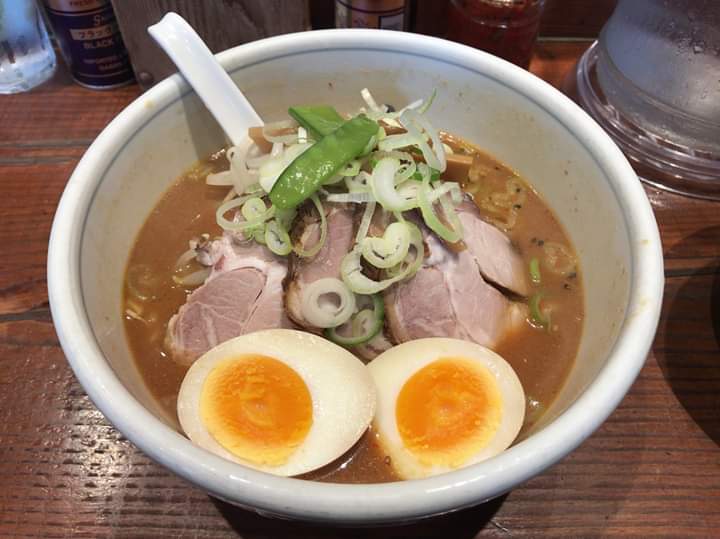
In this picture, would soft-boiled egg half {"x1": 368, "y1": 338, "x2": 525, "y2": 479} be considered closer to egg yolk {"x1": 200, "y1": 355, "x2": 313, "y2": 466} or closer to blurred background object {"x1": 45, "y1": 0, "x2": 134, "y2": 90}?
egg yolk {"x1": 200, "y1": 355, "x2": 313, "y2": 466}

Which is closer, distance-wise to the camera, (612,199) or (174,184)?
(612,199)

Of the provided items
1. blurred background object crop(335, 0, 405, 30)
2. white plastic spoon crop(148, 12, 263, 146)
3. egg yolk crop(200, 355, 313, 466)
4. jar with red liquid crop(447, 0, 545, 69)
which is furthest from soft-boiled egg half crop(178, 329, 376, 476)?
jar with red liquid crop(447, 0, 545, 69)

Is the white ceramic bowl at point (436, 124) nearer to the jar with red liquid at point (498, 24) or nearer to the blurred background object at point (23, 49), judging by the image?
the jar with red liquid at point (498, 24)

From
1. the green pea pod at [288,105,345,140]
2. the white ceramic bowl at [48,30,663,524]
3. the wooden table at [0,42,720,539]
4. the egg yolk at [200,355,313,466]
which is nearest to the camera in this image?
the white ceramic bowl at [48,30,663,524]

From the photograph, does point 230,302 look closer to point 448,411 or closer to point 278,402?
point 278,402

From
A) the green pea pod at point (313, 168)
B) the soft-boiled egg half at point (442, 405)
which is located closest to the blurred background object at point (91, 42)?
the green pea pod at point (313, 168)

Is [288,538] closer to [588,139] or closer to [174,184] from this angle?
[174,184]

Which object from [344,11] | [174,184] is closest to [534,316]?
[174,184]
